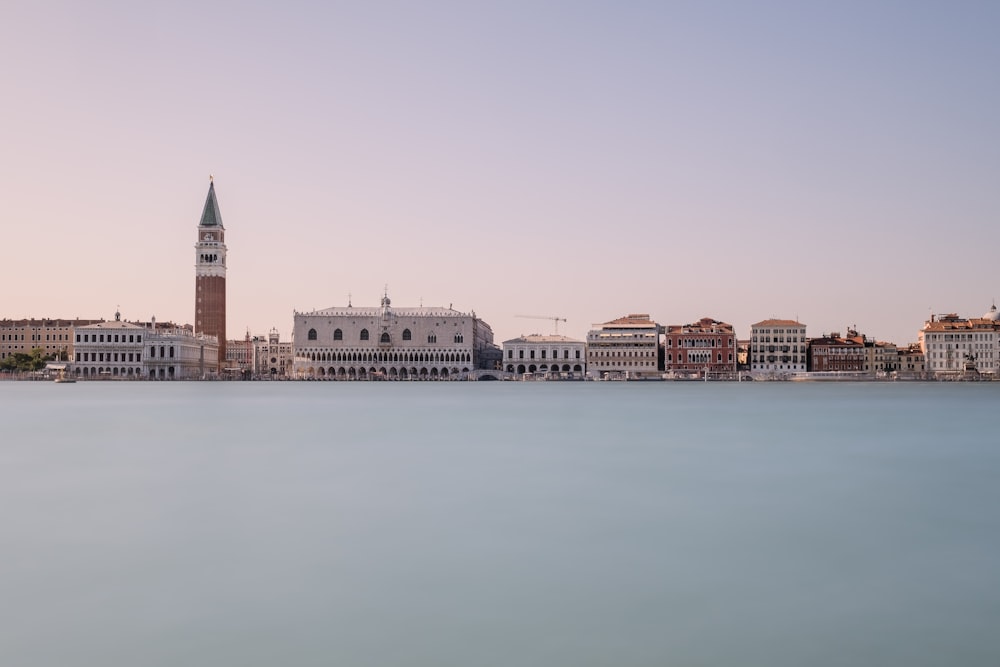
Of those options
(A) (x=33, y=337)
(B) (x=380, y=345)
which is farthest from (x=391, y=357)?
(A) (x=33, y=337)

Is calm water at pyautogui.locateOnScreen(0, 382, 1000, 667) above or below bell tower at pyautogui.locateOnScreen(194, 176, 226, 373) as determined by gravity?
below

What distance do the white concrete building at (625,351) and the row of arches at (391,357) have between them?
1274cm

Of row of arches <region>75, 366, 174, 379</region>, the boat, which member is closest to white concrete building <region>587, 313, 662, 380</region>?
row of arches <region>75, 366, 174, 379</region>

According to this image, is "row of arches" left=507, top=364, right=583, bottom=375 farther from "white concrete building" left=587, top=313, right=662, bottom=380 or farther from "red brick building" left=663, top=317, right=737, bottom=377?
"red brick building" left=663, top=317, right=737, bottom=377

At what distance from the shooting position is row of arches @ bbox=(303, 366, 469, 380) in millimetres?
96250

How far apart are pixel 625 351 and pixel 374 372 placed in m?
24.4

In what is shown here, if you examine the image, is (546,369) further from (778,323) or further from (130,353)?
(130,353)

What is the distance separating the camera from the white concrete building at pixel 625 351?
9162cm

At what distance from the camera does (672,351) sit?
9006 centimetres

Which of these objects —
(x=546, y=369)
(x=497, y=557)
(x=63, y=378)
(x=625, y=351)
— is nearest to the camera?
(x=497, y=557)

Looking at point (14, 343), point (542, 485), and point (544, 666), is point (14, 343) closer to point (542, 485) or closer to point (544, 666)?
point (542, 485)

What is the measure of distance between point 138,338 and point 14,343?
1665cm

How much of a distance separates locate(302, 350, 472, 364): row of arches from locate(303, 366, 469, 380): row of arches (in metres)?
0.70

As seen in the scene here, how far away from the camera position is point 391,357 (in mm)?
96688
